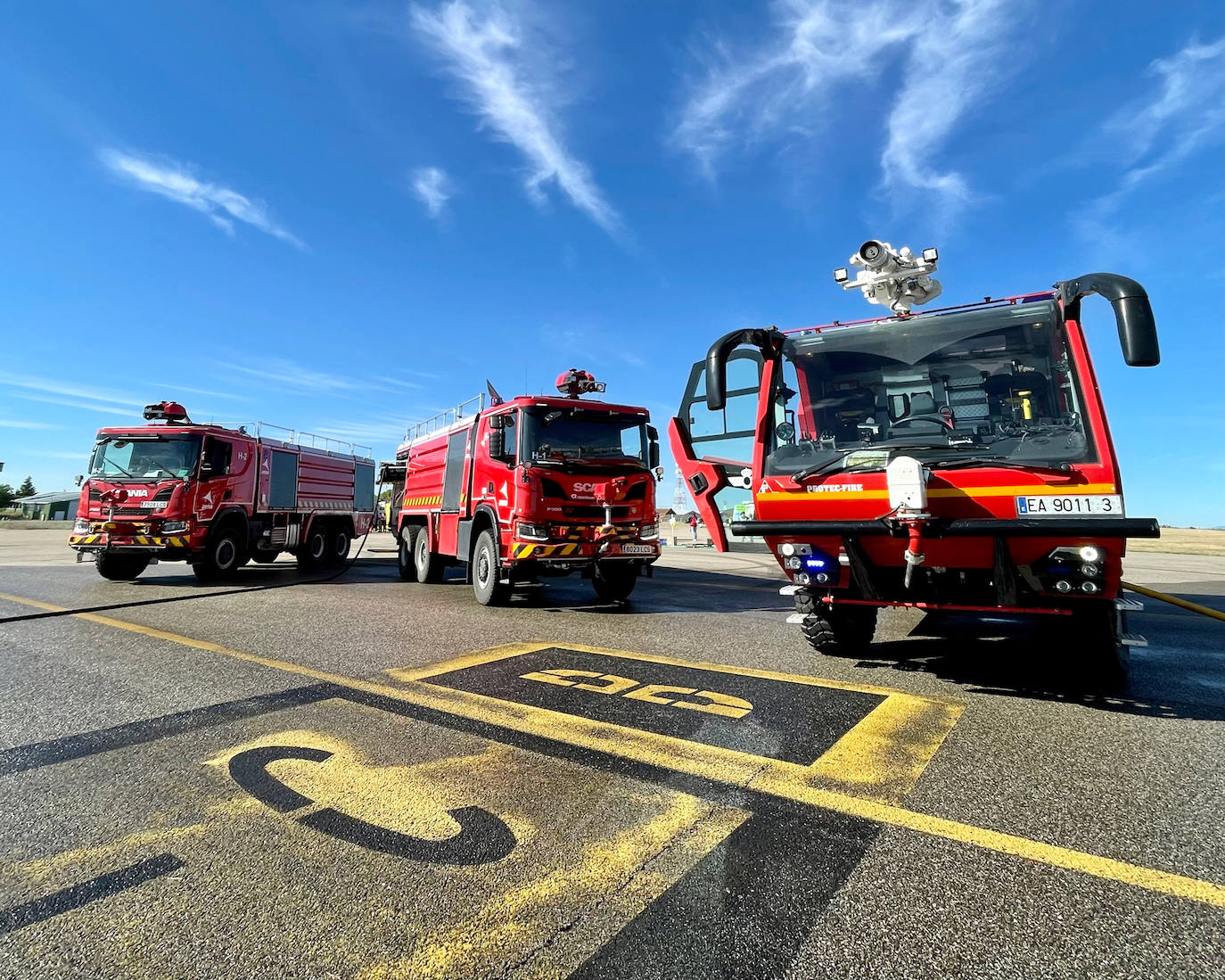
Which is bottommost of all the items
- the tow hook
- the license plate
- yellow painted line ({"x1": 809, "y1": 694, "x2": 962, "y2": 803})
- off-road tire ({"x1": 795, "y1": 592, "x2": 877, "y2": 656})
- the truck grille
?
yellow painted line ({"x1": 809, "y1": 694, "x2": 962, "y2": 803})

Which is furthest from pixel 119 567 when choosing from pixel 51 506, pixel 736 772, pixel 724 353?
pixel 51 506

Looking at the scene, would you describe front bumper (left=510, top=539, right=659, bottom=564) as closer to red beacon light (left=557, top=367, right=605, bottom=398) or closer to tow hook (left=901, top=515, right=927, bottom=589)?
red beacon light (left=557, top=367, right=605, bottom=398)

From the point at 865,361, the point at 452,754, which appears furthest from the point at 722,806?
the point at 865,361

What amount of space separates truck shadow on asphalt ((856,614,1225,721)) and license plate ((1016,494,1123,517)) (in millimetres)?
1296

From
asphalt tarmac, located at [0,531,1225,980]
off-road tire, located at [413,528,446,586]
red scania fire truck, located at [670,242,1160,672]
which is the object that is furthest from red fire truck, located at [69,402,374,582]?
red scania fire truck, located at [670,242,1160,672]

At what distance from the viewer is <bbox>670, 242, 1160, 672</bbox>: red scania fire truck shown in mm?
3814

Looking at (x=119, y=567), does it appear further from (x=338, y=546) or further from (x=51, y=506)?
(x=51, y=506)

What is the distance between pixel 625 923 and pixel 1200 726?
378 cm

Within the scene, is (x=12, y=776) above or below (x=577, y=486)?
below

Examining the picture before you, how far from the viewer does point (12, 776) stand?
284cm

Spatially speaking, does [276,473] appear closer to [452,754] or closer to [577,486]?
[577,486]

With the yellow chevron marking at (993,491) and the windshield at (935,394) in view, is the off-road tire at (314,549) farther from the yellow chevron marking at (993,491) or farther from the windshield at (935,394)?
the yellow chevron marking at (993,491)

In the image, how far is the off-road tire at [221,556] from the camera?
38.3 feet

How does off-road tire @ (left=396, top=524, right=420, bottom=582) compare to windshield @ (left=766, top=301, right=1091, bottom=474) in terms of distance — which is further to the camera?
off-road tire @ (left=396, top=524, right=420, bottom=582)
